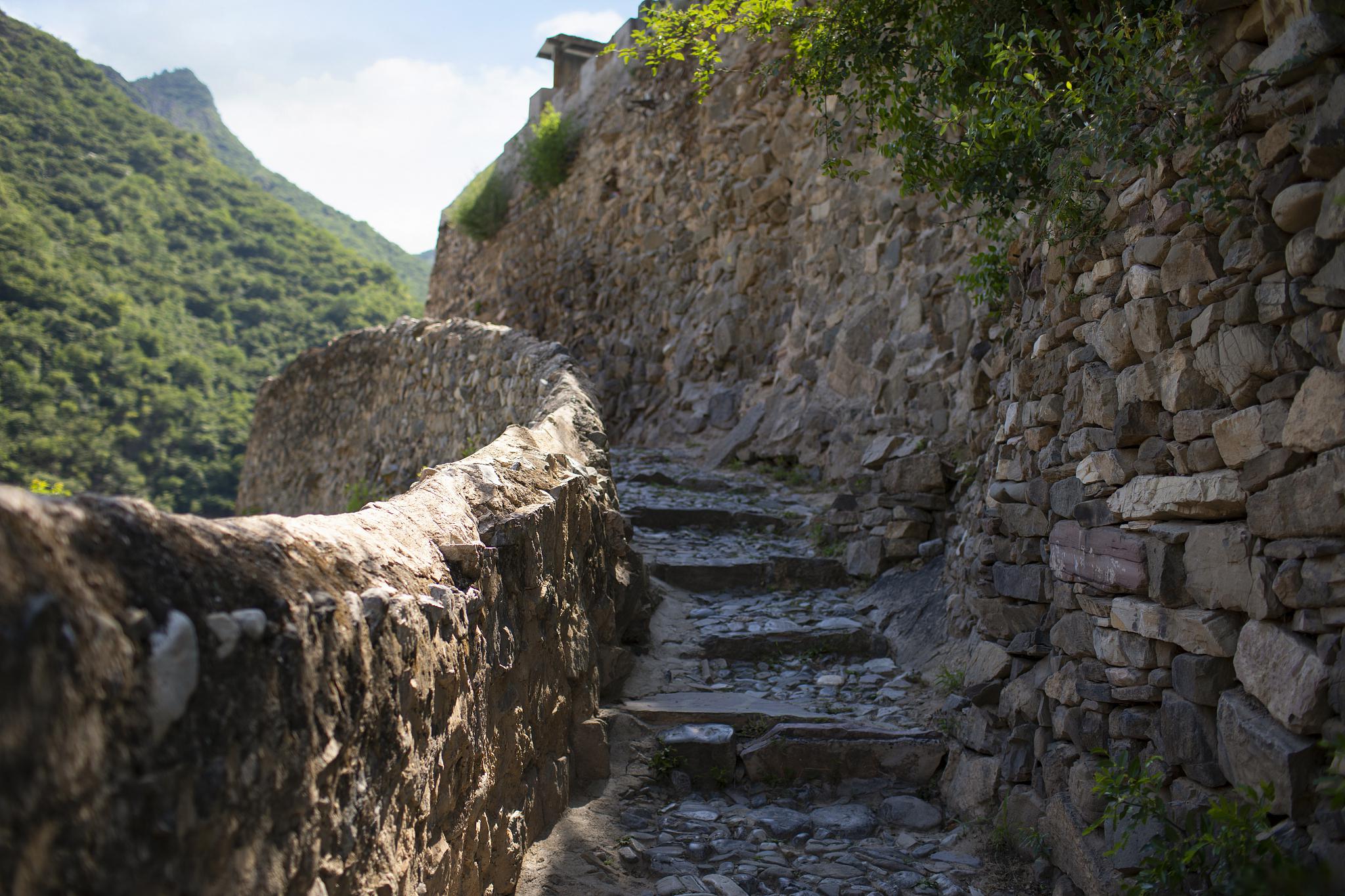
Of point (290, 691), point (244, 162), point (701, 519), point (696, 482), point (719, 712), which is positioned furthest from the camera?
point (244, 162)

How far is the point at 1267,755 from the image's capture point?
6.69 feet

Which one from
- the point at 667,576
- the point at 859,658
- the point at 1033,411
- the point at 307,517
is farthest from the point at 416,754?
the point at 667,576

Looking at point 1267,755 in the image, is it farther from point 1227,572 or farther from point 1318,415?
point 1318,415

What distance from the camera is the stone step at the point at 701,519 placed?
572 centimetres

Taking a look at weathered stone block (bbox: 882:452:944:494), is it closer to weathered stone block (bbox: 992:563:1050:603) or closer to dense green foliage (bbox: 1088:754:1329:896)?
weathered stone block (bbox: 992:563:1050:603)

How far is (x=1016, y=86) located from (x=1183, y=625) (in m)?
1.86

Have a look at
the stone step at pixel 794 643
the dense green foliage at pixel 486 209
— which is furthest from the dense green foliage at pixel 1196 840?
the dense green foliage at pixel 486 209

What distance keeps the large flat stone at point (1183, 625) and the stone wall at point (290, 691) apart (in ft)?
5.54

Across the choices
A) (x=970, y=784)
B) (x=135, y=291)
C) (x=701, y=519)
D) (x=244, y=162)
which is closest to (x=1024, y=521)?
(x=970, y=784)

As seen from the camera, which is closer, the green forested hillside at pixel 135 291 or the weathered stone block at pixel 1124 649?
the weathered stone block at pixel 1124 649

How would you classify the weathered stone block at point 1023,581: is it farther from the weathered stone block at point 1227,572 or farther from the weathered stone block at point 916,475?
the weathered stone block at point 916,475

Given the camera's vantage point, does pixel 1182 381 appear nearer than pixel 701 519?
Yes

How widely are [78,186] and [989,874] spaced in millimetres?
32965

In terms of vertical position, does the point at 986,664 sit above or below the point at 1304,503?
below
